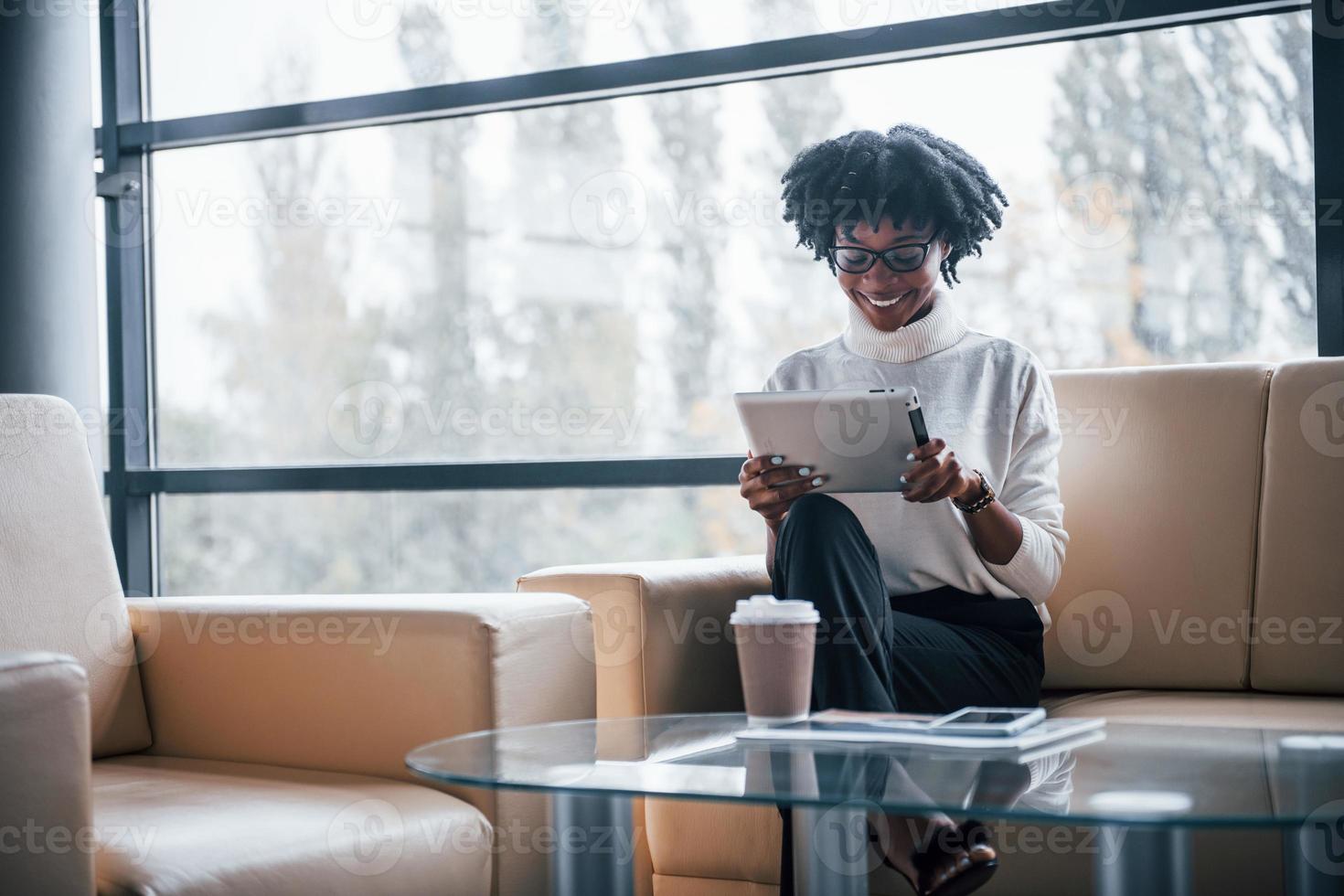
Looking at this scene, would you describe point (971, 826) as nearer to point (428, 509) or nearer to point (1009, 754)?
point (1009, 754)

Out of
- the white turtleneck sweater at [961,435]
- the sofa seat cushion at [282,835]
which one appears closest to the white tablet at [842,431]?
the white turtleneck sweater at [961,435]

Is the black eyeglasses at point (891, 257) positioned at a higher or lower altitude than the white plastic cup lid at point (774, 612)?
higher

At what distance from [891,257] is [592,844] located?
3.76ft

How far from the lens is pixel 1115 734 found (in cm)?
125

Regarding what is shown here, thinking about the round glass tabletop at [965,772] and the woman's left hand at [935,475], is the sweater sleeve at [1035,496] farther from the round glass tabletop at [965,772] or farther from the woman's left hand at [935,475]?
the round glass tabletop at [965,772]

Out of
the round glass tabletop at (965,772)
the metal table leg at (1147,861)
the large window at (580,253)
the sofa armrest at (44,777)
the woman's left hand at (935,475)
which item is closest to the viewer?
the round glass tabletop at (965,772)

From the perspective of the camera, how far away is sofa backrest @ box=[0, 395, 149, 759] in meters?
1.71

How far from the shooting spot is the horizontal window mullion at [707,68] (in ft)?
7.79

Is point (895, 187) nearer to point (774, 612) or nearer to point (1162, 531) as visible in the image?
point (1162, 531)

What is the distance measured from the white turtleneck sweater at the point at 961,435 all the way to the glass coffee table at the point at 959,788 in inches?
24.0

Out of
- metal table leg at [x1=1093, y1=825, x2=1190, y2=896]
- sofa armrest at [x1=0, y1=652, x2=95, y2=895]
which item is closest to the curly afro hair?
metal table leg at [x1=1093, y1=825, x2=1190, y2=896]

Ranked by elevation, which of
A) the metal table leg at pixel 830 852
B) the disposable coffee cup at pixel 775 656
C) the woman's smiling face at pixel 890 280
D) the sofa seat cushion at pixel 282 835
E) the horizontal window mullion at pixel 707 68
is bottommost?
the sofa seat cushion at pixel 282 835

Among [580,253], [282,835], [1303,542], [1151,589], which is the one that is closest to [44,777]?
[282,835]

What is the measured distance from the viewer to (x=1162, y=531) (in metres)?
1.99
